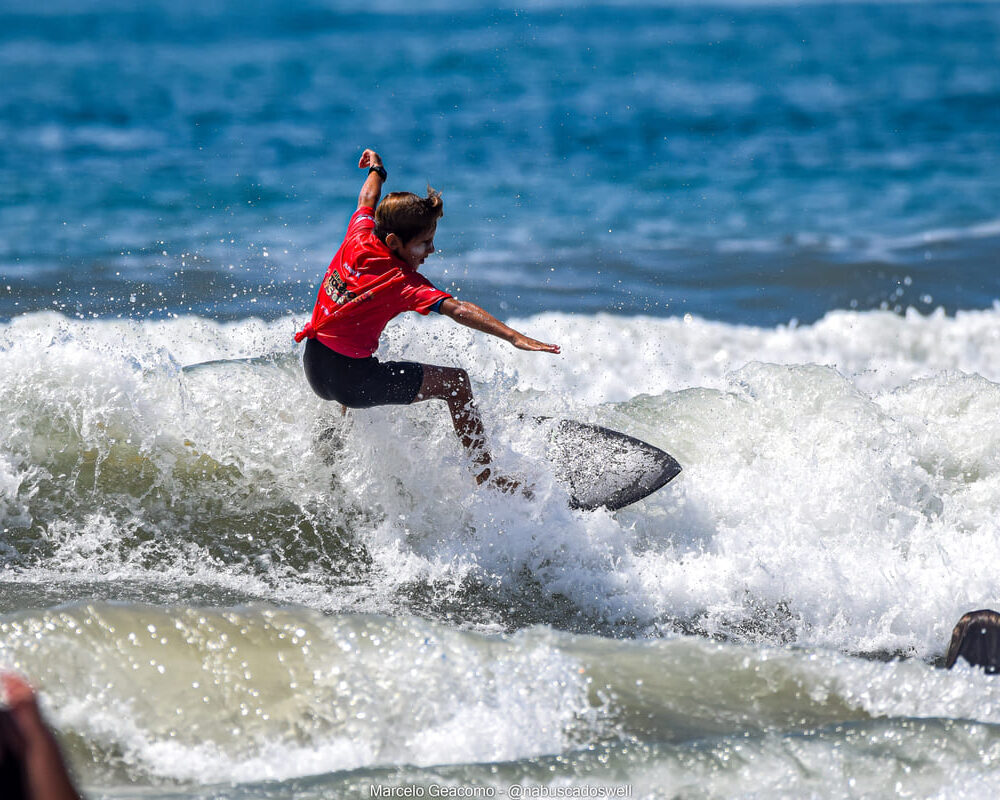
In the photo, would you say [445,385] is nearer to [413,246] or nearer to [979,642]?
[413,246]

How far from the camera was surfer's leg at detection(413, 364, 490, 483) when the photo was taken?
5.18 m

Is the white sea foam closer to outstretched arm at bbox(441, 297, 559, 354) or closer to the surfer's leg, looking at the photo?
the surfer's leg

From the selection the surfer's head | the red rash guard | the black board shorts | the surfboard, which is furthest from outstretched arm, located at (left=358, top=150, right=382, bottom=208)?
the surfboard

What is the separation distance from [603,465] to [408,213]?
1.70 metres

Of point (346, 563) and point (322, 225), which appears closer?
point (346, 563)

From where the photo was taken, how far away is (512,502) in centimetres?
537

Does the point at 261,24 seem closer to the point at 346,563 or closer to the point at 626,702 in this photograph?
the point at 346,563

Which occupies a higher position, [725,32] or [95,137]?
[725,32]

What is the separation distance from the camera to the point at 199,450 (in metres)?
5.78

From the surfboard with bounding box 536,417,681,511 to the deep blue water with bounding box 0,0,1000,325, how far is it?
415cm

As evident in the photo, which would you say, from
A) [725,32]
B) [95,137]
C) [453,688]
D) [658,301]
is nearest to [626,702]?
[453,688]

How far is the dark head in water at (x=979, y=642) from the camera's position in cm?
394

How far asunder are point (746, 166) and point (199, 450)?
11.7 metres

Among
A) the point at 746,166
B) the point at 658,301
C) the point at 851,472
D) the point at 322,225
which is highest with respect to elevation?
the point at 746,166
